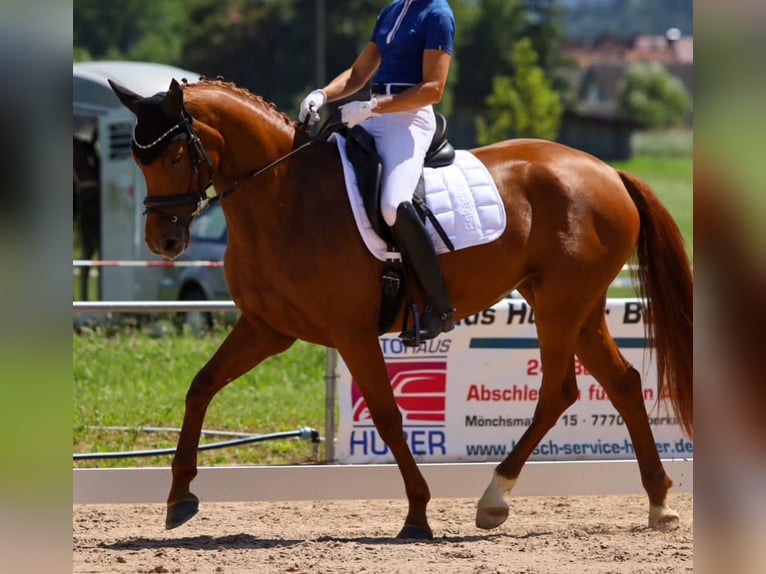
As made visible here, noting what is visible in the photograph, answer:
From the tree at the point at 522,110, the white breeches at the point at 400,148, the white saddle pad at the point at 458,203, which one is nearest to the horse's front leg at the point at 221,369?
the white saddle pad at the point at 458,203

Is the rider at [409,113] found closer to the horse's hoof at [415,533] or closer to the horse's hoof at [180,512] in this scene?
the horse's hoof at [415,533]

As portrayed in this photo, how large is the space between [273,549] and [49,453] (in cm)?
368

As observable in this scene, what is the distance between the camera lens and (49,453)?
220 centimetres

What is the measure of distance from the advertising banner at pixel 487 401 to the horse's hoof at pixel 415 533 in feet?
5.99

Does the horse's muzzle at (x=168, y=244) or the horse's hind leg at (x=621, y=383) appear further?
the horse's hind leg at (x=621, y=383)

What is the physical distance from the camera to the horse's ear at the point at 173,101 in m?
5.48

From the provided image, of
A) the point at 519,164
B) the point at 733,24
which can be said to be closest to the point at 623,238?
the point at 519,164

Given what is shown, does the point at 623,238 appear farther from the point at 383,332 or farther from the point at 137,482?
the point at 137,482

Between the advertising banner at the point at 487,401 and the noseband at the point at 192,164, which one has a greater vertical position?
the noseband at the point at 192,164

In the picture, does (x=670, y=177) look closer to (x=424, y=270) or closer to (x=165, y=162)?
(x=424, y=270)

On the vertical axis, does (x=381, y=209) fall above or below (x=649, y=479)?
above

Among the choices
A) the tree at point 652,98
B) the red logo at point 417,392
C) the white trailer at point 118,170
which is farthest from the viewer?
the tree at point 652,98

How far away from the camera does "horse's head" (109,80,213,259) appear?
556 cm

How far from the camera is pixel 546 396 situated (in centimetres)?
662
